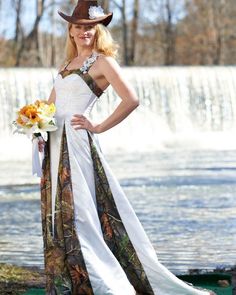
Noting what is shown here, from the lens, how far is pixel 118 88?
440 centimetres

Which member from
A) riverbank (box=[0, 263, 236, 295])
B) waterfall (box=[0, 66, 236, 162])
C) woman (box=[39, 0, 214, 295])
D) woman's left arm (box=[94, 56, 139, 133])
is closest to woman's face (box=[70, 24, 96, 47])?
woman (box=[39, 0, 214, 295])

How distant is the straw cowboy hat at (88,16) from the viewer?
445 centimetres

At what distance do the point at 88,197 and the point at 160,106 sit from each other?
19.8 meters

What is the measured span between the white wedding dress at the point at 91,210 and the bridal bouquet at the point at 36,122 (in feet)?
0.23

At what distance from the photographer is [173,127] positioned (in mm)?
24703

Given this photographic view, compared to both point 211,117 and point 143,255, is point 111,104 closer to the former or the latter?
point 211,117

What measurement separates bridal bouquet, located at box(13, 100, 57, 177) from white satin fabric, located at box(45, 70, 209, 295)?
72mm

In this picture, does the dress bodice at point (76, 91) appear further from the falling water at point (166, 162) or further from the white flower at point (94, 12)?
the falling water at point (166, 162)

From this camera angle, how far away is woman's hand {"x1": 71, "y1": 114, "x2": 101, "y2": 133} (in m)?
4.48

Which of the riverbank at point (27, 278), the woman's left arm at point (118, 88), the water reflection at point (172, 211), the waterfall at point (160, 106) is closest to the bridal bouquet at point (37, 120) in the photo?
the woman's left arm at point (118, 88)

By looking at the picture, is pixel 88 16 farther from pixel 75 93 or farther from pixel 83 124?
pixel 83 124

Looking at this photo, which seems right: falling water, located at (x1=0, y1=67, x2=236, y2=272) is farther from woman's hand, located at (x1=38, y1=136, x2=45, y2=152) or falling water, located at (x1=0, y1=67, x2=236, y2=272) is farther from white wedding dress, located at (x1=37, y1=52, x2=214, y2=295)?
woman's hand, located at (x1=38, y1=136, x2=45, y2=152)

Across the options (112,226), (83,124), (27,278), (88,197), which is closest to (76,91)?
(83,124)

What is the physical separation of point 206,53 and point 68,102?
45.6 m
